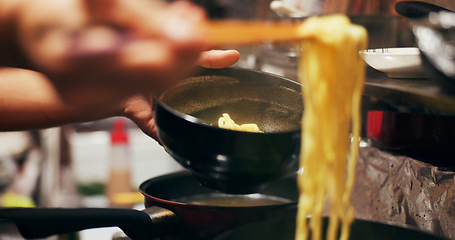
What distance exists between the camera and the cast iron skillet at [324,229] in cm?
75

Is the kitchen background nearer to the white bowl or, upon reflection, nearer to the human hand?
the white bowl

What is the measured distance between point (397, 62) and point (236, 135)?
0.40 metres

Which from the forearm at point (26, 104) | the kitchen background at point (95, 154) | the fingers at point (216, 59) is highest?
the fingers at point (216, 59)

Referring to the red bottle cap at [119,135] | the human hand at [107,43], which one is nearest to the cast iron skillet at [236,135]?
the human hand at [107,43]

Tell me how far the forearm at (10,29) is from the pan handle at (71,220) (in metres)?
0.34

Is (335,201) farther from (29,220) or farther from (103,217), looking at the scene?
(29,220)

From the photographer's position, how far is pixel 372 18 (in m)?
1.42

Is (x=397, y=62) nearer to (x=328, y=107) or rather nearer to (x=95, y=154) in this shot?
(x=328, y=107)

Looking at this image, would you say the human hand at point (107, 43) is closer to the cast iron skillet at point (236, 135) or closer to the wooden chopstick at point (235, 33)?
the wooden chopstick at point (235, 33)

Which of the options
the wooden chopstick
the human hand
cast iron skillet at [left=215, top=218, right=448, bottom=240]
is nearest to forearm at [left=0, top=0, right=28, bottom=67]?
the human hand

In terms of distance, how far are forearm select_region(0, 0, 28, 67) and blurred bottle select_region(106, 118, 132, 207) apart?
1.64 m

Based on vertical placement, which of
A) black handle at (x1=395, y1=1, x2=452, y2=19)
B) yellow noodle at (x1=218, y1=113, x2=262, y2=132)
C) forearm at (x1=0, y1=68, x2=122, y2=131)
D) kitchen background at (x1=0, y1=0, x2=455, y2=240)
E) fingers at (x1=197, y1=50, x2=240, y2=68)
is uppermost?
black handle at (x1=395, y1=1, x2=452, y2=19)

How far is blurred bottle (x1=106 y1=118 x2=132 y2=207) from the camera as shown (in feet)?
6.94

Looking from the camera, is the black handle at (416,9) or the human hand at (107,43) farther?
the black handle at (416,9)
